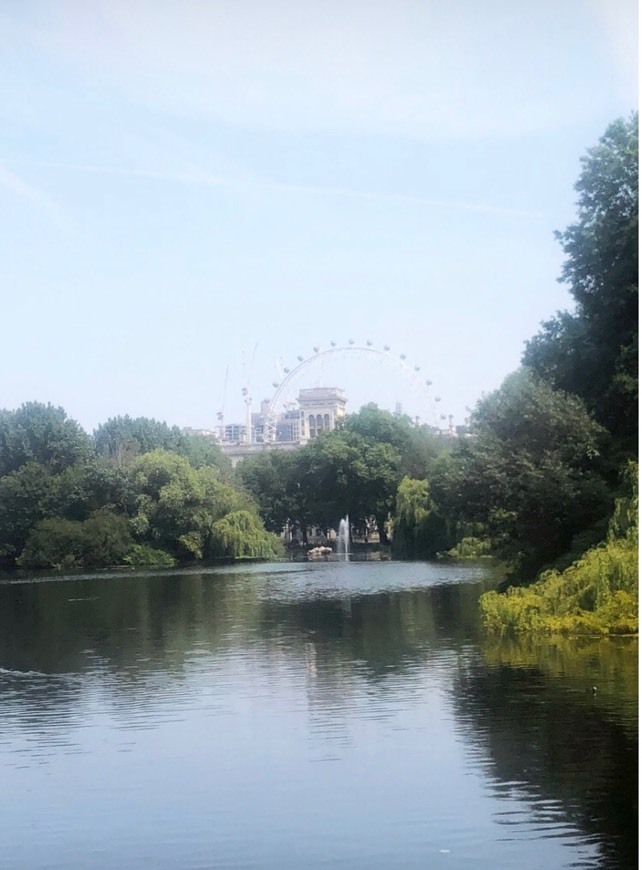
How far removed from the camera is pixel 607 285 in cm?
1106

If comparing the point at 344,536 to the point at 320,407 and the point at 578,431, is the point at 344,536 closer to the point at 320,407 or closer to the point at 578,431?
the point at 320,407

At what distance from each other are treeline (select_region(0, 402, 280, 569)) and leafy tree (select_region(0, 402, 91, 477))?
0.70 metres

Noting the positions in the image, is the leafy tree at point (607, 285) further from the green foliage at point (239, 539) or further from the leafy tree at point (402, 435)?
the green foliage at point (239, 539)

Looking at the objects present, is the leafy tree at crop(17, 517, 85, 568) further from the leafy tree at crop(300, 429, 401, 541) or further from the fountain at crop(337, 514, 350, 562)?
the leafy tree at crop(300, 429, 401, 541)

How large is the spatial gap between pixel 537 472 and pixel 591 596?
64.3 inches

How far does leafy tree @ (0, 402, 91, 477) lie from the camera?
30.0 meters

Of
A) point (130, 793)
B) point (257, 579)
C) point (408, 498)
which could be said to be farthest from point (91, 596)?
point (130, 793)

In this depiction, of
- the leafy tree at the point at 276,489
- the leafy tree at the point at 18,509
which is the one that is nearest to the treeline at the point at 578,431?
the leafy tree at the point at 18,509

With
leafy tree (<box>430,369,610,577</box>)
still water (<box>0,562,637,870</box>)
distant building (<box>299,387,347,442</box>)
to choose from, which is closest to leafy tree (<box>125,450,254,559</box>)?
distant building (<box>299,387,347,442</box>)

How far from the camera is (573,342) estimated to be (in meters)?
11.9

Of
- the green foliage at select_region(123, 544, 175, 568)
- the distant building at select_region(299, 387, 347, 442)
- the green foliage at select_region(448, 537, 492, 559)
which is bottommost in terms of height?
the green foliage at select_region(123, 544, 175, 568)

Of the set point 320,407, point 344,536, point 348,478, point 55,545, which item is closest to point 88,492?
point 55,545

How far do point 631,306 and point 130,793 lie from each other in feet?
23.4

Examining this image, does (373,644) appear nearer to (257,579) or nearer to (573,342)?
(573,342)
